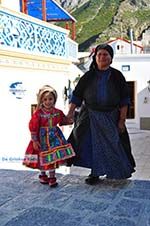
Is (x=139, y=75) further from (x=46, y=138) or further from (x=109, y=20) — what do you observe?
(x=109, y=20)

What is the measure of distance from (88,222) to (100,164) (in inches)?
32.3

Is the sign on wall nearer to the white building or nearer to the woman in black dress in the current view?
the woman in black dress

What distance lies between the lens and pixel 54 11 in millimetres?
11484

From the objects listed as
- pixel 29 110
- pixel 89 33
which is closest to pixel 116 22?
pixel 89 33

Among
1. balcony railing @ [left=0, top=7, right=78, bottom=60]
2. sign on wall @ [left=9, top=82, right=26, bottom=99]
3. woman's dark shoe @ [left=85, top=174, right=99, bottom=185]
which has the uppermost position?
balcony railing @ [left=0, top=7, right=78, bottom=60]

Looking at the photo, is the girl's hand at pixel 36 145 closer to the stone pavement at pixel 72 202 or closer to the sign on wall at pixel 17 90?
→ the stone pavement at pixel 72 202

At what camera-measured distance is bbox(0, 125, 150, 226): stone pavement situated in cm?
282

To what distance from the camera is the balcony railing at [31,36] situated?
6.13 meters

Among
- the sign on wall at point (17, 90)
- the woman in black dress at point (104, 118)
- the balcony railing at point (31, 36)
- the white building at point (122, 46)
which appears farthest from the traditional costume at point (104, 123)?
the white building at point (122, 46)

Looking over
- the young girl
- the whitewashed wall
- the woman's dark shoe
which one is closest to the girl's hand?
the young girl

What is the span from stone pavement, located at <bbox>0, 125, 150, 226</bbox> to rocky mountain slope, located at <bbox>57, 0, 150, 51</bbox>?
114ft

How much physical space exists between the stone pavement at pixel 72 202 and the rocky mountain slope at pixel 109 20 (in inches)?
1372

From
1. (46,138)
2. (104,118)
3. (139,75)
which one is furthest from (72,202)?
(139,75)

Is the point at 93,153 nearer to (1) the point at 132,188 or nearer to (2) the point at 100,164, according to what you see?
(2) the point at 100,164
